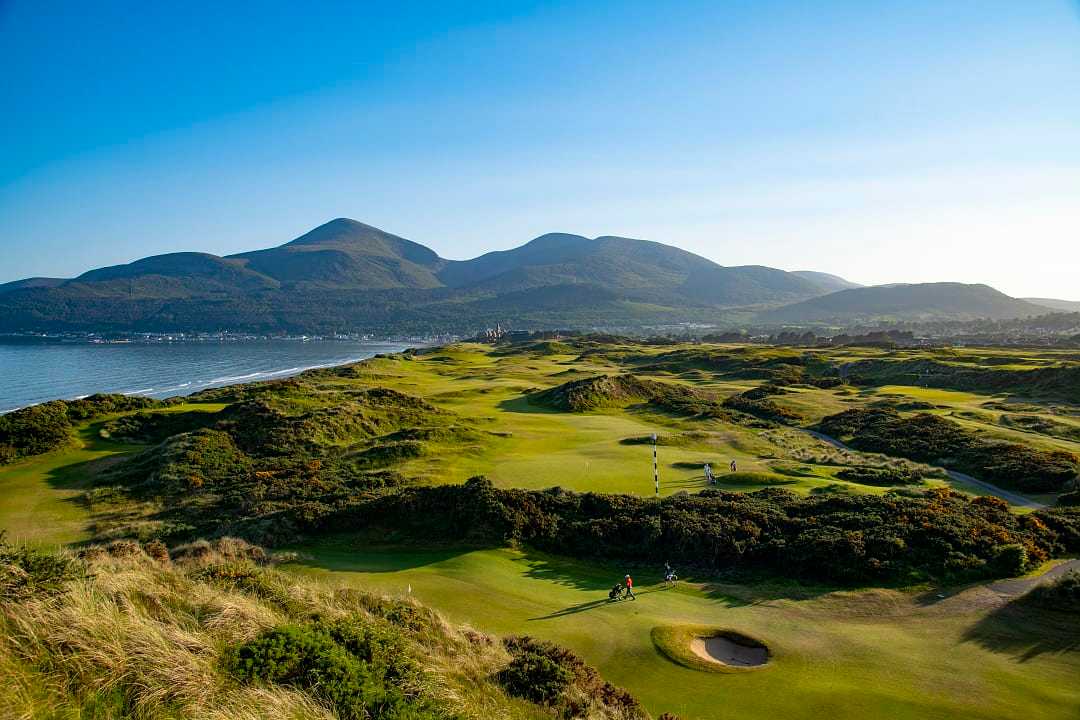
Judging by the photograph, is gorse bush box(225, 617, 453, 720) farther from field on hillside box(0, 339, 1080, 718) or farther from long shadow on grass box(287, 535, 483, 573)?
long shadow on grass box(287, 535, 483, 573)

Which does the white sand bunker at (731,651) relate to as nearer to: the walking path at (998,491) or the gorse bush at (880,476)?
the gorse bush at (880,476)

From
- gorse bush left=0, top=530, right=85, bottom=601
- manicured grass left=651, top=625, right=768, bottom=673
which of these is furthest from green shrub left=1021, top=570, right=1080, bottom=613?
gorse bush left=0, top=530, right=85, bottom=601

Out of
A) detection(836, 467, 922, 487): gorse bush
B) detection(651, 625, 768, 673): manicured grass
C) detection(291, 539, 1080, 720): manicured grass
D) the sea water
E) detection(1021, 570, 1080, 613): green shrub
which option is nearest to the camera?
detection(291, 539, 1080, 720): manicured grass

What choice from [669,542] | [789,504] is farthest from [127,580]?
[789,504]

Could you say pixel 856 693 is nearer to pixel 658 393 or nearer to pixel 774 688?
pixel 774 688

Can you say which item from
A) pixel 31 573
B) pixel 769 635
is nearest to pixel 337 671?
pixel 31 573

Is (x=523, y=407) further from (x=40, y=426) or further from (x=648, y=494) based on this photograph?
(x=40, y=426)

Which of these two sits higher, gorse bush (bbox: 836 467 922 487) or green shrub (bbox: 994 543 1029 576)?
green shrub (bbox: 994 543 1029 576)

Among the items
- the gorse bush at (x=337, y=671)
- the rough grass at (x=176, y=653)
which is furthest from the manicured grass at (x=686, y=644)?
the gorse bush at (x=337, y=671)
